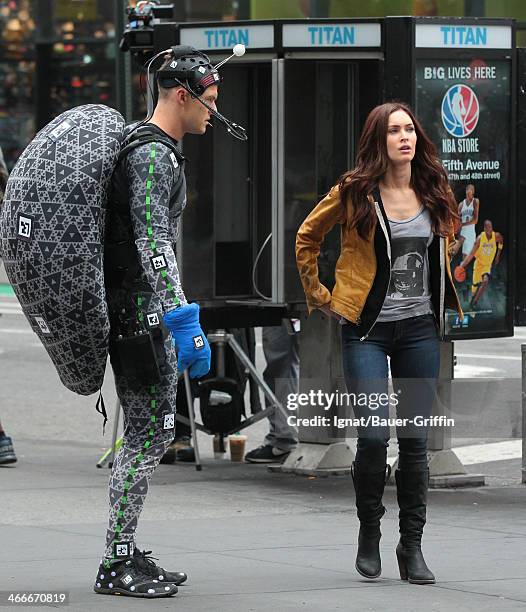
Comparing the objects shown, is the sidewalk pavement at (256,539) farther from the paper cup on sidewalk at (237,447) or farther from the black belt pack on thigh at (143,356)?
the black belt pack on thigh at (143,356)

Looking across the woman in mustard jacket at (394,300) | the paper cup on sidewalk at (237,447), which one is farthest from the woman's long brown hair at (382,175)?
the paper cup on sidewalk at (237,447)

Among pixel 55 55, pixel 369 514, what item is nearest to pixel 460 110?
pixel 369 514

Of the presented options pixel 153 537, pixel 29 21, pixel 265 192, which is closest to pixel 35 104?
pixel 29 21

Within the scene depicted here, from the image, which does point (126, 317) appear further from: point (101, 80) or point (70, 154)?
point (101, 80)

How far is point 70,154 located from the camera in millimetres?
5738

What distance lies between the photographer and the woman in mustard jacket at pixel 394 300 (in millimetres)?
6285

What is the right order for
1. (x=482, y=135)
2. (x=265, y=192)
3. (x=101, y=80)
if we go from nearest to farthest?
(x=482, y=135), (x=265, y=192), (x=101, y=80)

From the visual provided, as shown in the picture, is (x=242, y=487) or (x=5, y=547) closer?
(x=5, y=547)

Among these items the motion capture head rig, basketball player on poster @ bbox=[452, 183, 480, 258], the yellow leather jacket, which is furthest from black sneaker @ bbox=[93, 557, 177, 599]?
basketball player on poster @ bbox=[452, 183, 480, 258]

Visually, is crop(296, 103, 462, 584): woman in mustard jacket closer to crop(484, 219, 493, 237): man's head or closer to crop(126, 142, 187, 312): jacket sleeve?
crop(126, 142, 187, 312): jacket sleeve

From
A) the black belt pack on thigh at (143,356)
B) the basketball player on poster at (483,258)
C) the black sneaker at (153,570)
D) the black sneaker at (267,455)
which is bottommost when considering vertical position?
the black sneaker at (267,455)

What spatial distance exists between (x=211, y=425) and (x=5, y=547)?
10.7 feet

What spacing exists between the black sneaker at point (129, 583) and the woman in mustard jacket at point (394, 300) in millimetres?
829
